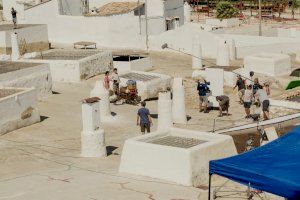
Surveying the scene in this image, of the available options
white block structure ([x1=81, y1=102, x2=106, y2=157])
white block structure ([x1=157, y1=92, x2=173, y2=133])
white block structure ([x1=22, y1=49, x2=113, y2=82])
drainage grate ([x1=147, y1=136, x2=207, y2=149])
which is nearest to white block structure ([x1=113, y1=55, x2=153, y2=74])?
white block structure ([x1=22, y1=49, x2=113, y2=82])

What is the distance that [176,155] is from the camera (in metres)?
14.5

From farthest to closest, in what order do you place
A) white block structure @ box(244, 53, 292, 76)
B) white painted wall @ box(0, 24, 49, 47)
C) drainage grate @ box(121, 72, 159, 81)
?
white painted wall @ box(0, 24, 49, 47) < white block structure @ box(244, 53, 292, 76) < drainage grate @ box(121, 72, 159, 81)

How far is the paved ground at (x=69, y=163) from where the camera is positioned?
45.1 ft

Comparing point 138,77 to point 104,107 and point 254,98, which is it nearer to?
point 104,107

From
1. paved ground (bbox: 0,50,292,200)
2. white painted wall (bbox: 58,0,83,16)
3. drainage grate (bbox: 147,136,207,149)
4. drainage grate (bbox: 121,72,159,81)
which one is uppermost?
white painted wall (bbox: 58,0,83,16)

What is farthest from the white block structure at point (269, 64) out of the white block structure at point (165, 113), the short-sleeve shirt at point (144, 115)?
the short-sleeve shirt at point (144, 115)

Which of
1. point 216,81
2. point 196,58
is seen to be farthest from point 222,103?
point 196,58

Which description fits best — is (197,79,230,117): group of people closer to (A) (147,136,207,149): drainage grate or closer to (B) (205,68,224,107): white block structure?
(B) (205,68,224,107): white block structure

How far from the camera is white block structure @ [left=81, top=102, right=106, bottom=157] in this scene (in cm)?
1727

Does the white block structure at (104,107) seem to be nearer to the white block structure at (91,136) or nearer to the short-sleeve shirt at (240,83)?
the white block structure at (91,136)

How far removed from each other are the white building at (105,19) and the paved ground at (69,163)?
17.0m

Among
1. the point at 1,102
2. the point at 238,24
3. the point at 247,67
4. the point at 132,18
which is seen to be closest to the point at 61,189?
the point at 1,102

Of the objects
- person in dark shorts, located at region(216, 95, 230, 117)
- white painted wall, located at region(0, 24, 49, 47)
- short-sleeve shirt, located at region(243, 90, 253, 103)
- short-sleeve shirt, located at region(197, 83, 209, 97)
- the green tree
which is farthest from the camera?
the green tree

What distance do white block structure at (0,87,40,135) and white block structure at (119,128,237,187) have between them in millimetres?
5526
